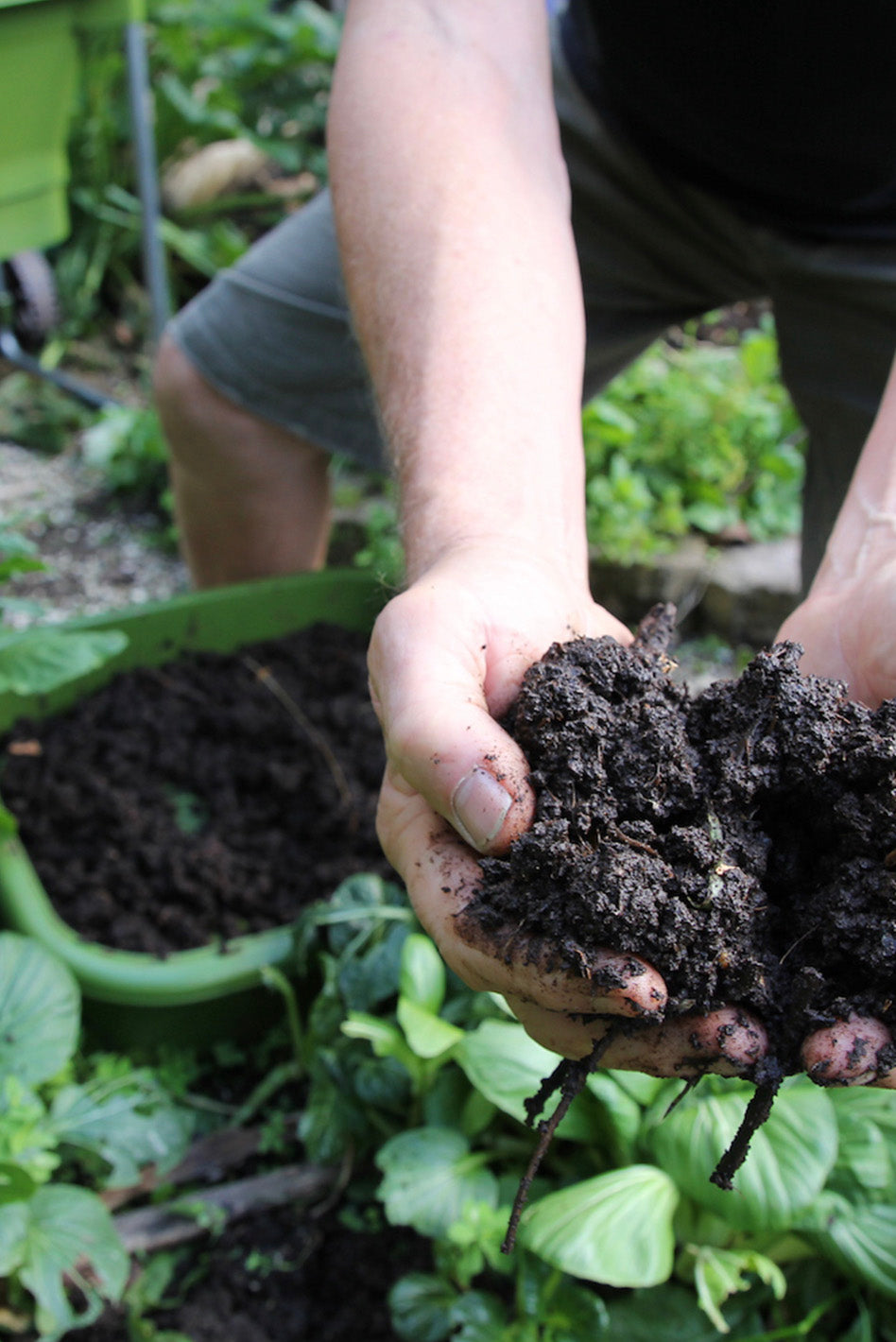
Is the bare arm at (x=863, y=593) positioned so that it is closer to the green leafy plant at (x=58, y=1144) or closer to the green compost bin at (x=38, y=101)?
the green leafy plant at (x=58, y=1144)

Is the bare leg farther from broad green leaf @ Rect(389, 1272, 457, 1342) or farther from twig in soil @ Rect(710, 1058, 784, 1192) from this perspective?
twig in soil @ Rect(710, 1058, 784, 1192)

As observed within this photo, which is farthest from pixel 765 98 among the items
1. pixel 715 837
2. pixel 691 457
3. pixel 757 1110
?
pixel 691 457

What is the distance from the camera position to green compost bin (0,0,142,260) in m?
2.86

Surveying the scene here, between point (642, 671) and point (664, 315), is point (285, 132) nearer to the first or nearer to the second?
point (664, 315)

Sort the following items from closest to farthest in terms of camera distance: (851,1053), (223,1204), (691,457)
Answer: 1. (851,1053)
2. (223,1204)
3. (691,457)

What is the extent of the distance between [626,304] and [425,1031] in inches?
52.3

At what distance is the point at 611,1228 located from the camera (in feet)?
4.50

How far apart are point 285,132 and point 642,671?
12.9 feet

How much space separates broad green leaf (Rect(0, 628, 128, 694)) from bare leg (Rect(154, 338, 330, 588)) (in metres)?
0.53

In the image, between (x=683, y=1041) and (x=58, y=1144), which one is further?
(x=58, y=1144)

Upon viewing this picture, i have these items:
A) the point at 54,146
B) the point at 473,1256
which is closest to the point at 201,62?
the point at 54,146

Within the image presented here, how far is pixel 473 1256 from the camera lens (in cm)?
146

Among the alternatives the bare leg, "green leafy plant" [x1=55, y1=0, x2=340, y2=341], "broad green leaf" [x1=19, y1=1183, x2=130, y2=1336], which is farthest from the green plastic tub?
"green leafy plant" [x1=55, y1=0, x2=340, y2=341]

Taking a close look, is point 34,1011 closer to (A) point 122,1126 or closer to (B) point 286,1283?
(A) point 122,1126
